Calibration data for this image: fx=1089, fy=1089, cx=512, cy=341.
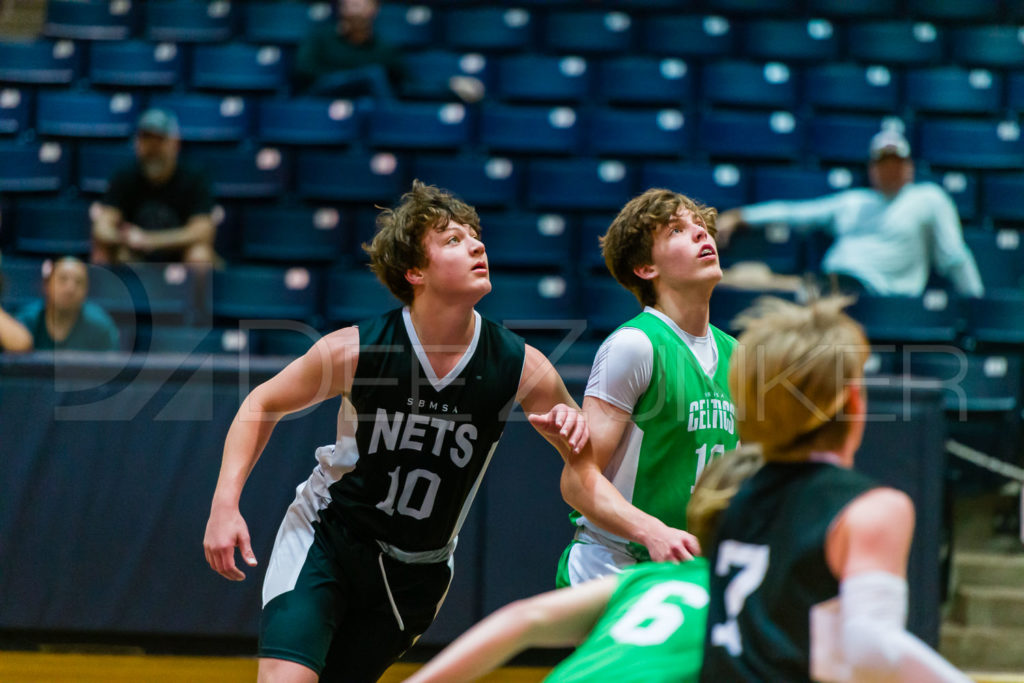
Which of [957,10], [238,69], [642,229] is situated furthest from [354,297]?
[957,10]

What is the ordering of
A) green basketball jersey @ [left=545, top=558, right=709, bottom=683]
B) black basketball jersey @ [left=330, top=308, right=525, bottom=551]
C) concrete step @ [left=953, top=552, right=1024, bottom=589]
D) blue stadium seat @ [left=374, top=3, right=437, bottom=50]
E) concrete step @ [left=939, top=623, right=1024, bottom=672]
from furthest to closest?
blue stadium seat @ [left=374, top=3, right=437, bottom=50], concrete step @ [left=953, top=552, right=1024, bottom=589], concrete step @ [left=939, top=623, right=1024, bottom=672], black basketball jersey @ [left=330, top=308, right=525, bottom=551], green basketball jersey @ [left=545, top=558, right=709, bottom=683]

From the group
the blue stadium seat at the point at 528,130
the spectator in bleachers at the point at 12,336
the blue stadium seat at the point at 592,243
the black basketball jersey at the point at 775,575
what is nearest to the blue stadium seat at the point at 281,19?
the blue stadium seat at the point at 528,130

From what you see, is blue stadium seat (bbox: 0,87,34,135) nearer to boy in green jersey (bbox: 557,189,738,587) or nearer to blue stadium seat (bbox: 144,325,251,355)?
blue stadium seat (bbox: 144,325,251,355)

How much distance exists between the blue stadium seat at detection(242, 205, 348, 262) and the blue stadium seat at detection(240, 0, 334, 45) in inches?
89.1

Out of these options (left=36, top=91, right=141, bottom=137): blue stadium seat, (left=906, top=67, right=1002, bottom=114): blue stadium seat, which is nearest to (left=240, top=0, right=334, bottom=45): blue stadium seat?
(left=36, top=91, right=141, bottom=137): blue stadium seat

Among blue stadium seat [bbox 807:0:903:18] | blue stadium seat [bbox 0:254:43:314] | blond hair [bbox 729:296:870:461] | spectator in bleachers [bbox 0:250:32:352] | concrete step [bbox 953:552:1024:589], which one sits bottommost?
concrete step [bbox 953:552:1024:589]

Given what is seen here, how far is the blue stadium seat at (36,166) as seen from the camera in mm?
7930

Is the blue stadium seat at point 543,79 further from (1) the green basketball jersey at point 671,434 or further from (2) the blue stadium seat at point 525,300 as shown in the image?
(1) the green basketball jersey at point 671,434

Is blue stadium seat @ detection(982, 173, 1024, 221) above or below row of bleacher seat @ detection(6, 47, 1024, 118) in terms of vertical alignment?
below

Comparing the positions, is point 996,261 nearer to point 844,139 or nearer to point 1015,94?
point 844,139

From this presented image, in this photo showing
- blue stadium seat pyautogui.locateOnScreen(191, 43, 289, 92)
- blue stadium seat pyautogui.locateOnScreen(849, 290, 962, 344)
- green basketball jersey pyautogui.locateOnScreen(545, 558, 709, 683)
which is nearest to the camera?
green basketball jersey pyautogui.locateOnScreen(545, 558, 709, 683)

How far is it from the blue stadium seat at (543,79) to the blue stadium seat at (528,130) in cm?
38

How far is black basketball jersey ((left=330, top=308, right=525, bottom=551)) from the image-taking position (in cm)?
316

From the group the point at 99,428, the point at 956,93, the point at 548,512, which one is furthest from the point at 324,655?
the point at 956,93
